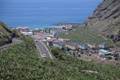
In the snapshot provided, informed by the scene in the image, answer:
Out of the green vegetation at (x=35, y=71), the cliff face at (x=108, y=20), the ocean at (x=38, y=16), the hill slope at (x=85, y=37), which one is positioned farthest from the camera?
the ocean at (x=38, y=16)

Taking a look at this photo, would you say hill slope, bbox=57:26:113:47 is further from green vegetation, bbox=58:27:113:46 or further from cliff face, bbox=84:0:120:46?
cliff face, bbox=84:0:120:46

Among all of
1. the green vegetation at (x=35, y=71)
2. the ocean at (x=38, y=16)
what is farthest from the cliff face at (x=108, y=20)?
the green vegetation at (x=35, y=71)

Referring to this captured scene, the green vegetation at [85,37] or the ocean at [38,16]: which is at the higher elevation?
the ocean at [38,16]

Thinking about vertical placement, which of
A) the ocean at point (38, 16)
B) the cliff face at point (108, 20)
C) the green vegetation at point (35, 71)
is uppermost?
the ocean at point (38, 16)

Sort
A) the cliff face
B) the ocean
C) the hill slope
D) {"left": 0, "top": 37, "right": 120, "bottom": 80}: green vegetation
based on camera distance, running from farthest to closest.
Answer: the ocean
the cliff face
the hill slope
{"left": 0, "top": 37, "right": 120, "bottom": 80}: green vegetation

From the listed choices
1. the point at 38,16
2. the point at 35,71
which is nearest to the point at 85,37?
the point at 35,71

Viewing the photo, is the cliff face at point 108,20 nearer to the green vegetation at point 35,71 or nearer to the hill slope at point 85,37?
the hill slope at point 85,37

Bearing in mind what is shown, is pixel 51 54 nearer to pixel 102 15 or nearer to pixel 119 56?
pixel 119 56

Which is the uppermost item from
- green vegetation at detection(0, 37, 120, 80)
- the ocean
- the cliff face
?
the ocean

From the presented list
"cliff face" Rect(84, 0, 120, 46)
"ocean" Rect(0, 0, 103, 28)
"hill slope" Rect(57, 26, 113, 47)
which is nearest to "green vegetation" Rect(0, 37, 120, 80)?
"hill slope" Rect(57, 26, 113, 47)

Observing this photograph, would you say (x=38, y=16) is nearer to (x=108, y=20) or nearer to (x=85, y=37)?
(x=108, y=20)
